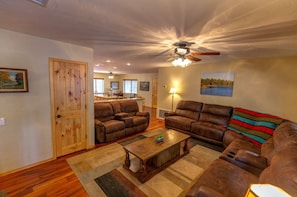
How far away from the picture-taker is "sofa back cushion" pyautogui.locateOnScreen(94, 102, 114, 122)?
13.0 ft

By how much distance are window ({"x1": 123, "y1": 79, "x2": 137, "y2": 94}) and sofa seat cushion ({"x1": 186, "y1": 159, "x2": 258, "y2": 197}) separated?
8491 mm

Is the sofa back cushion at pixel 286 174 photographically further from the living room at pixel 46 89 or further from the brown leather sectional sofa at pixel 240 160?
the living room at pixel 46 89

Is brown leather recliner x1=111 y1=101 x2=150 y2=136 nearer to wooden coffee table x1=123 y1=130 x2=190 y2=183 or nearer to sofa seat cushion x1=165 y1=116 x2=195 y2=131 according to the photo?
sofa seat cushion x1=165 y1=116 x2=195 y2=131

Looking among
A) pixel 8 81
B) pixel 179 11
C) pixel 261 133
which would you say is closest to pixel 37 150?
pixel 8 81

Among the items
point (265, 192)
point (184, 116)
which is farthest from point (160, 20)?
point (184, 116)

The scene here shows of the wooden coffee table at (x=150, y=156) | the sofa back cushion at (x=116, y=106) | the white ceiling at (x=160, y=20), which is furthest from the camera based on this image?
the sofa back cushion at (x=116, y=106)

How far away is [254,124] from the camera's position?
3.22 m

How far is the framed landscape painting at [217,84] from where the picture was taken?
4.12 metres

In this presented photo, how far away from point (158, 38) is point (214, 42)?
1014 mm

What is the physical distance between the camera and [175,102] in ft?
18.4

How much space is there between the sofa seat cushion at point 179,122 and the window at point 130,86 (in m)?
5.79

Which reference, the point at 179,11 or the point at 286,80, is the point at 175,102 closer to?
the point at 286,80

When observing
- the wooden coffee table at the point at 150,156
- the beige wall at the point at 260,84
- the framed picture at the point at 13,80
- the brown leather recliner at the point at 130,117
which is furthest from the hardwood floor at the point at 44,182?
the beige wall at the point at 260,84

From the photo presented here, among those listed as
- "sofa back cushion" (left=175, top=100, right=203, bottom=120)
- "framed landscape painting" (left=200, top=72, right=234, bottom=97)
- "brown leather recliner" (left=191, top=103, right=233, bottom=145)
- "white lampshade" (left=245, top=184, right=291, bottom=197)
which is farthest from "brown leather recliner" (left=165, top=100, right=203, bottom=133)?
"white lampshade" (left=245, top=184, right=291, bottom=197)
